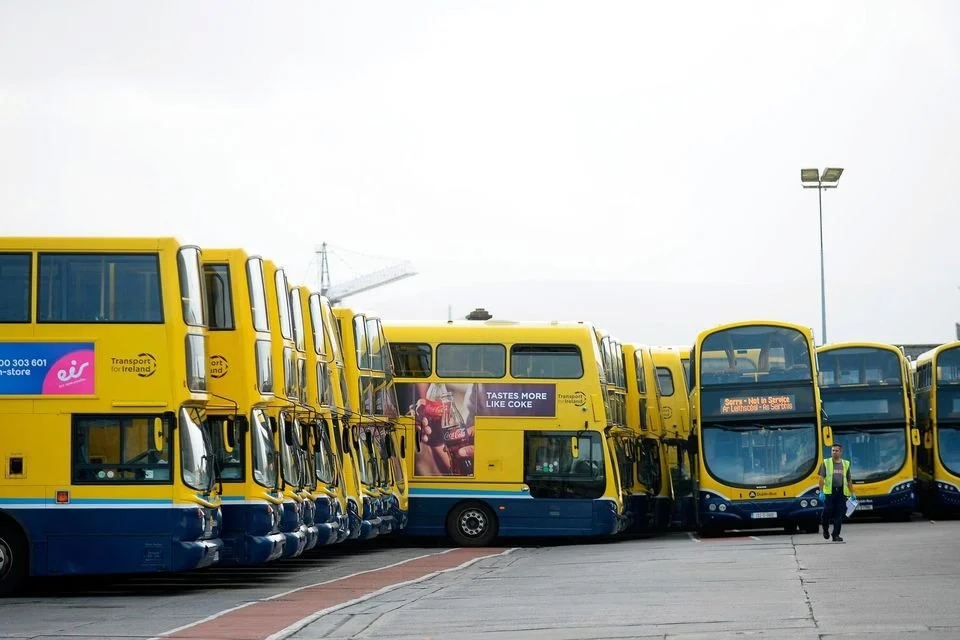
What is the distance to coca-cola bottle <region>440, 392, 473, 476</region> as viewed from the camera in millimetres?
31953

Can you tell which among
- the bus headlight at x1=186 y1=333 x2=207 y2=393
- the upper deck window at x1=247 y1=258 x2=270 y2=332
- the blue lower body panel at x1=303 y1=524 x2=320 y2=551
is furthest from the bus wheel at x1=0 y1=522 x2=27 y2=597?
the blue lower body panel at x1=303 y1=524 x2=320 y2=551

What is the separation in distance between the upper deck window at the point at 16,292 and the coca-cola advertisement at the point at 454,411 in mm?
13014

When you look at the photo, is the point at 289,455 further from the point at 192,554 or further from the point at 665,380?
the point at 665,380

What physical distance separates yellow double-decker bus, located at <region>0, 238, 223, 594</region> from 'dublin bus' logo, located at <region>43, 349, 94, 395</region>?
1 cm

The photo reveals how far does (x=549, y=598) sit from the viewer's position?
17.9m

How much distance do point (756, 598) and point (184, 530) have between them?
21.6 feet

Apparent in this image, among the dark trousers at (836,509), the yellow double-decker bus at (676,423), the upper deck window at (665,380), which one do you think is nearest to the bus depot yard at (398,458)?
the dark trousers at (836,509)

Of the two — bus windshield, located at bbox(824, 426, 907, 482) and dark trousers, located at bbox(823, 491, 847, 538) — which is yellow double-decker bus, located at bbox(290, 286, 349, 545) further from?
bus windshield, located at bbox(824, 426, 907, 482)

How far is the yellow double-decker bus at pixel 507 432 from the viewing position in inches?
1241

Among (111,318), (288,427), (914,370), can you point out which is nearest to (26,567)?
(111,318)

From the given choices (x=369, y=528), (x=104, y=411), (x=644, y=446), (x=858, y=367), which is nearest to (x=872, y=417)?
(x=858, y=367)

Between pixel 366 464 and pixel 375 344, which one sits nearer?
pixel 366 464

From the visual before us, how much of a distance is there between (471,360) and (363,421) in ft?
13.4

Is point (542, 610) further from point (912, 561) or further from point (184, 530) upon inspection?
point (912, 561)
